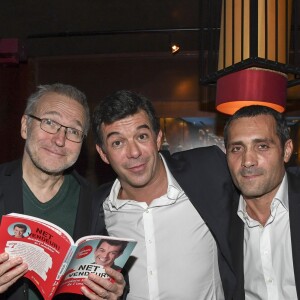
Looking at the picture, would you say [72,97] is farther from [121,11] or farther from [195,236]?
[121,11]

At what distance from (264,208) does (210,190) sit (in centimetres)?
31

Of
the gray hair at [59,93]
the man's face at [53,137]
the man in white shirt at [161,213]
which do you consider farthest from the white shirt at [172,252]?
the gray hair at [59,93]

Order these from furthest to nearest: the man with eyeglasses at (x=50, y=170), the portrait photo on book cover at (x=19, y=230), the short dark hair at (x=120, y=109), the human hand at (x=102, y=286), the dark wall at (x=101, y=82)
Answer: the dark wall at (x=101, y=82) → the short dark hair at (x=120, y=109) → the man with eyeglasses at (x=50, y=170) → the human hand at (x=102, y=286) → the portrait photo on book cover at (x=19, y=230)

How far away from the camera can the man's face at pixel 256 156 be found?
1.99m

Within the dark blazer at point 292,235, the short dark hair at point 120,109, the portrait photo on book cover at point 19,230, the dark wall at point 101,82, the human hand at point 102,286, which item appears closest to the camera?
the portrait photo on book cover at point 19,230

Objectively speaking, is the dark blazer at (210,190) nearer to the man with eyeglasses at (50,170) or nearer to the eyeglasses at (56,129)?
the man with eyeglasses at (50,170)

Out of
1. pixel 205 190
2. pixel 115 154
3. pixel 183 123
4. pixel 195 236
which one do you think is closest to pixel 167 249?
pixel 195 236

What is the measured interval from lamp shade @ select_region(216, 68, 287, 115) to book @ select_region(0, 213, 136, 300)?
847mm

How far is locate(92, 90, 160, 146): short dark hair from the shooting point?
226 centimetres

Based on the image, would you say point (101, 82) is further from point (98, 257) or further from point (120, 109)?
point (98, 257)

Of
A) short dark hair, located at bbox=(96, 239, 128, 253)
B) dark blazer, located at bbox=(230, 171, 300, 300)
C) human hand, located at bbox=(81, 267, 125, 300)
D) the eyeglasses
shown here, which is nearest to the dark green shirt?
the eyeglasses

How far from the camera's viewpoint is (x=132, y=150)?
86.0 inches

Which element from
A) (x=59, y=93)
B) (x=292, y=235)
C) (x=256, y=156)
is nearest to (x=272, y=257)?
(x=292, y=235)

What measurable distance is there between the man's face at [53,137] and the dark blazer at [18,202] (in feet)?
0.35
